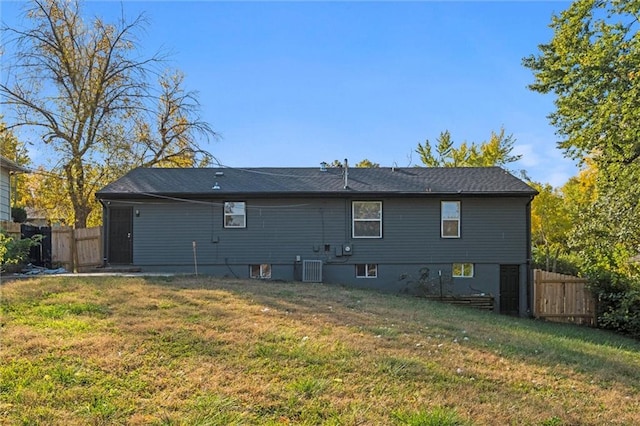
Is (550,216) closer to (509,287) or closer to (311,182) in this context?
(509,287)

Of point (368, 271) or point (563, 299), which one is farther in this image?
point (368, 271)

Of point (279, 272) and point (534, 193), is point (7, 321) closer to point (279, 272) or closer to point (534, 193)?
point (279, 272)

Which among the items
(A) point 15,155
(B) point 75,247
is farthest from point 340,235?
(A) point 15,155

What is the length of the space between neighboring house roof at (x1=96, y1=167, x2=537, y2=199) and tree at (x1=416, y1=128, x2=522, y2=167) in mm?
11164

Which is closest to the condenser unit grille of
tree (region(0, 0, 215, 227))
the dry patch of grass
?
the dry patch of grass

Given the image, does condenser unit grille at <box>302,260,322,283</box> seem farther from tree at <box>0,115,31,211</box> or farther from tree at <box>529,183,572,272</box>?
tree at <box>0,115,31,211</box>

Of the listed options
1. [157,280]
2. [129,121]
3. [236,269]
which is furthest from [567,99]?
[129,121]

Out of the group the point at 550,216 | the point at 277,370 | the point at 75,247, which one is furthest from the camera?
the point at 550,216

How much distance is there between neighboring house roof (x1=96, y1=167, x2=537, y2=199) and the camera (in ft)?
48.7

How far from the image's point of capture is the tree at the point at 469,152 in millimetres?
27766

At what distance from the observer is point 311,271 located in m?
14.6

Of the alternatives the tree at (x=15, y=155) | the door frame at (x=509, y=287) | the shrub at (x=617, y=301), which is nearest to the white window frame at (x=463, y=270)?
the door frame at (x=509, y=287)

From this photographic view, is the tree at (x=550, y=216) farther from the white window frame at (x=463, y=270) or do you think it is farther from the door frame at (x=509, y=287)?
the white window frame at (x=463, y=270)

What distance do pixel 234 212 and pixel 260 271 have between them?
2.02 metres
